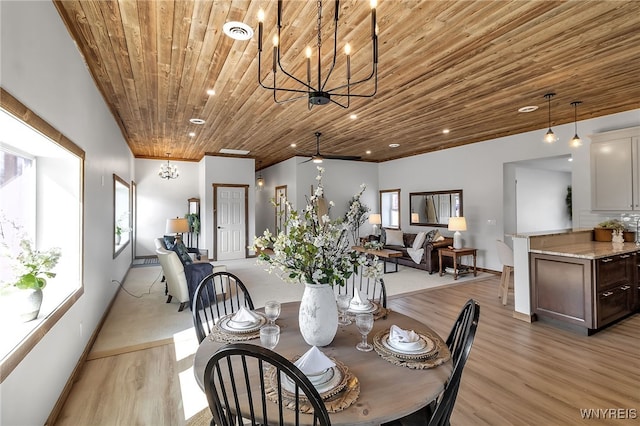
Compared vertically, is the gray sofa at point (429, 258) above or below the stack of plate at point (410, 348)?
below

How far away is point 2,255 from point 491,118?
599cm

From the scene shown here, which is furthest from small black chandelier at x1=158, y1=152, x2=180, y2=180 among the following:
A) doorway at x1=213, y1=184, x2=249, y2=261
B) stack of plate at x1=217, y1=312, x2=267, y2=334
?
stack of plate at x1=217, y1=312, x2=267, y2=334

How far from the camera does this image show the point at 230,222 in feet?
27.2

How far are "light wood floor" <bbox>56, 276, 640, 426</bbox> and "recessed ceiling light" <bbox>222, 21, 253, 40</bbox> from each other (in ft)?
9.29

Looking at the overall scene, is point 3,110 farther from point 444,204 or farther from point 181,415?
point 444,204

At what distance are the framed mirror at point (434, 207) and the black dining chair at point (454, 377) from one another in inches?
241

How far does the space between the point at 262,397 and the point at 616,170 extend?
19.1 feet

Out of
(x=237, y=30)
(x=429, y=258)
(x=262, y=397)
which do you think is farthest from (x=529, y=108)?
(x=262, y=397)

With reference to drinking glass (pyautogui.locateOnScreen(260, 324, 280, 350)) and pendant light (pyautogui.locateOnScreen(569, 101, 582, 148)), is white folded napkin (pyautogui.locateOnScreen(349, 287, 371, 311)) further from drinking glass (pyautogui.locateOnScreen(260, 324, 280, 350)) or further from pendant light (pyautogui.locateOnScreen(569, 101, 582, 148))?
pendant light (pyautogui.locateOnScreen(569, 101, 582, 148))

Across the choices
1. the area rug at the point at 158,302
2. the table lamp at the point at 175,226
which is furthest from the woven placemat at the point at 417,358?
the table lamp at the point at 175,226

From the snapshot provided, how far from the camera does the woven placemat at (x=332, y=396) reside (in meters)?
1.04

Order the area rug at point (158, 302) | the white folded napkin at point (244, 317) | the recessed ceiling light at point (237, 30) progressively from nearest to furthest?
the white folded napkin at point (244, 317)
the recessed ceiling light at point (237, 30)
the area rug at point (158, 302)

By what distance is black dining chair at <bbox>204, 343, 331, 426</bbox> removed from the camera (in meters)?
0.94

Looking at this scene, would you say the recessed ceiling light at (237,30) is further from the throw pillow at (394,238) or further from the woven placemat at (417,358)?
the throw pillow at (394,238)
